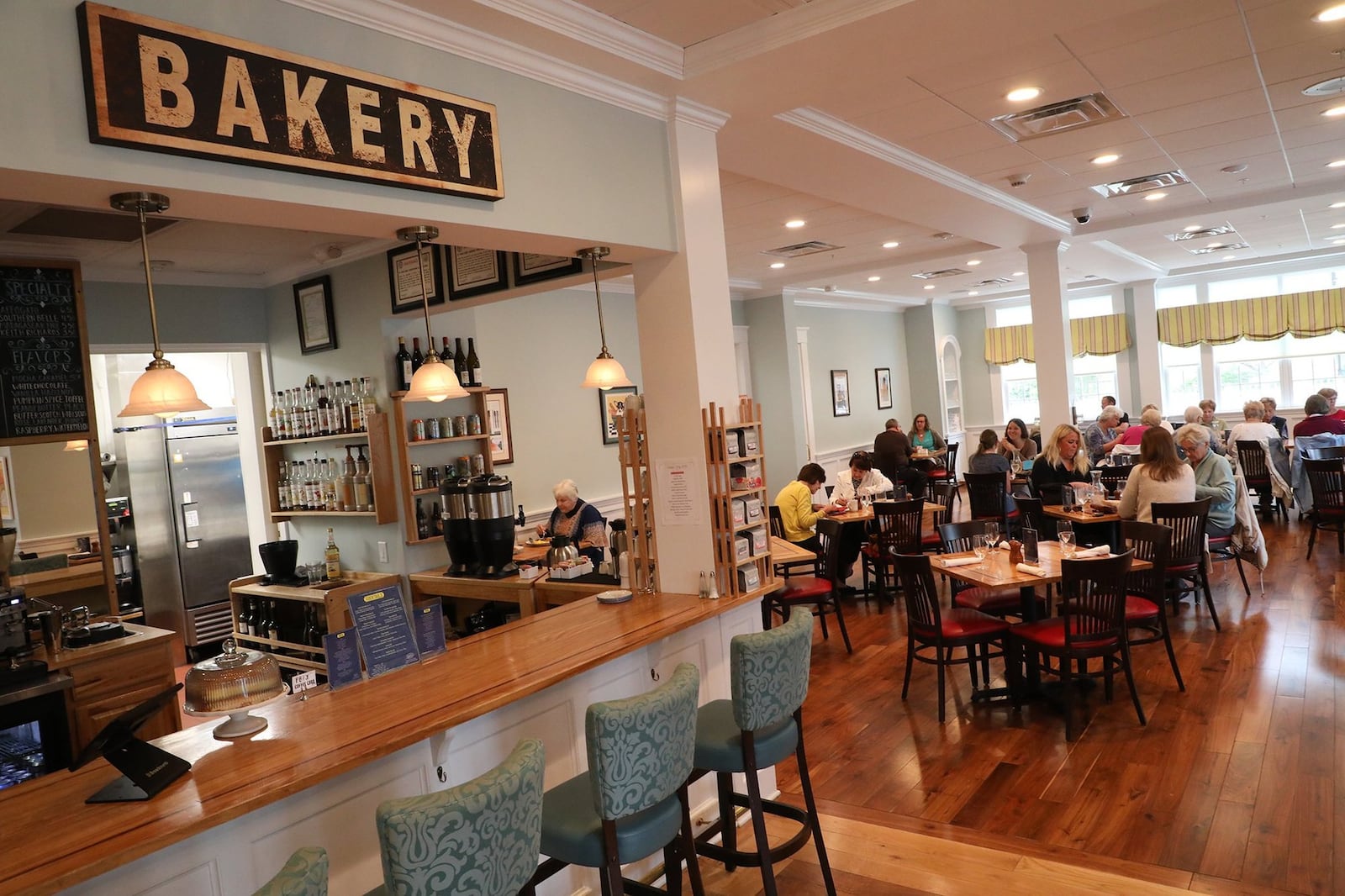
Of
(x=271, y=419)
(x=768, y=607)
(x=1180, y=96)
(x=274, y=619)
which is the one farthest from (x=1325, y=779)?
(x=271, y=419)

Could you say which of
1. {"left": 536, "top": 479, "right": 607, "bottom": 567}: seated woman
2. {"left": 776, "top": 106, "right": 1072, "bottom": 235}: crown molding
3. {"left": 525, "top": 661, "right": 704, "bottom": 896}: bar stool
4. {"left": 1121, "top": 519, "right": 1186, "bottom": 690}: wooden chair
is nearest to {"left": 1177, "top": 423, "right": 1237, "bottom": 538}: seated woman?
{"left": 1121, "top": 519, "right": 1186, "bottom": 690}: wooden chair

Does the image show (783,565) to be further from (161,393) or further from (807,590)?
(161,393)

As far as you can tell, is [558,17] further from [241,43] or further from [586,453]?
[586,453]

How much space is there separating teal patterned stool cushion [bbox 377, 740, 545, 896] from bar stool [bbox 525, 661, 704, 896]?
254 millimetres

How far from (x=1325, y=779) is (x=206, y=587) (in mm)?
7348

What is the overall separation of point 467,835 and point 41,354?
12.9 ft

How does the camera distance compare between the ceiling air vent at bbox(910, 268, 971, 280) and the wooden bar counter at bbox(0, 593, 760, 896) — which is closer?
the wooden bar counter at bbox(0, 593, 760, 896)

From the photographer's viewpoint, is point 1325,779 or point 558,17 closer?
point 558,17

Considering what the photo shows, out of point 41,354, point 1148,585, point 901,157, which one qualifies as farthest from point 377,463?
point 1148,585

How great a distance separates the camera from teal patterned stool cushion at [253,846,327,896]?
5.21 feet

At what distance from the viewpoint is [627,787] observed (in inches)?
89.1

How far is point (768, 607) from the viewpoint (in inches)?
217

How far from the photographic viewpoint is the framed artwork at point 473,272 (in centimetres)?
461

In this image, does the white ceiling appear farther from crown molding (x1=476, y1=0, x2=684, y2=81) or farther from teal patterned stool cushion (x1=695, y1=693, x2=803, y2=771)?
teal patterned stool cushion (x1=695, y1=693, x2=803, y2=771)
